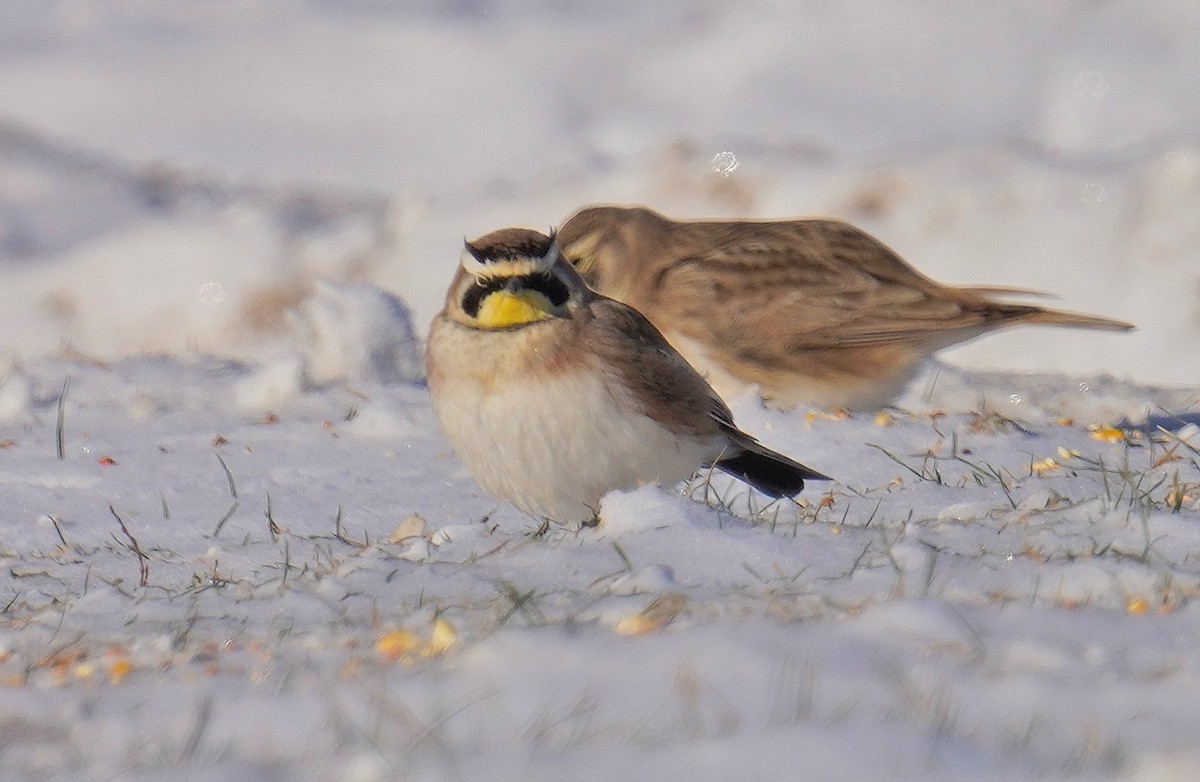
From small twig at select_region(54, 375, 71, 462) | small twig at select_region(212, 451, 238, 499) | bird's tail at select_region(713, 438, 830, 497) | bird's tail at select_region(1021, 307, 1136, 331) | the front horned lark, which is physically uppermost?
bird's tail at select_region(1021, 307, 1136, 331)

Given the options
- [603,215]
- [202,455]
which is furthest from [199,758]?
[603,215]

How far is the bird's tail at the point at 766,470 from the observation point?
5340 mm

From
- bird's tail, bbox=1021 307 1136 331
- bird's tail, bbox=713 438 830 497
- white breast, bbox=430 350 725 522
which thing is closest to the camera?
white breast, bbox=430 350 725 522

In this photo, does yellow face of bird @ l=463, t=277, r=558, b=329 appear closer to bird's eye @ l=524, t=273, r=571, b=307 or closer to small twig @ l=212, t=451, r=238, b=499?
bird's eye @ l=524, t=273, r=571, b=307

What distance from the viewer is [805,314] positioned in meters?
7.31

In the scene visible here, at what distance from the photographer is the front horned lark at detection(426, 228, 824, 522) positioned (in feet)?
15.6

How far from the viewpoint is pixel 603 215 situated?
7945mm

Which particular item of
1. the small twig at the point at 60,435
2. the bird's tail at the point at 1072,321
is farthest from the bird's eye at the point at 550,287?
the bird's tail at the point at 1072,321

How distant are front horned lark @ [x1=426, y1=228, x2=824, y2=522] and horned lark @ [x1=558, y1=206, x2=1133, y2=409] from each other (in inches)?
78.8

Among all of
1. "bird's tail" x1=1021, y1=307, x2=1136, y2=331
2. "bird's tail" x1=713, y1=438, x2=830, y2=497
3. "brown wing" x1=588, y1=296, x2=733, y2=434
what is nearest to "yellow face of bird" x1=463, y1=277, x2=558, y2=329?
"brown wing" x1=588, y1=296, x2=733, y2=434

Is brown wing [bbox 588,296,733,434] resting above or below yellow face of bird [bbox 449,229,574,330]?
below

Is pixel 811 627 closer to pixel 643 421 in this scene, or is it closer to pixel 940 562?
pixel 940 562

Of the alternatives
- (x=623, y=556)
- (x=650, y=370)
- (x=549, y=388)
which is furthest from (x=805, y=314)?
(x=623, y=556)

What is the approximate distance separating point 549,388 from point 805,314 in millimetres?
2744
